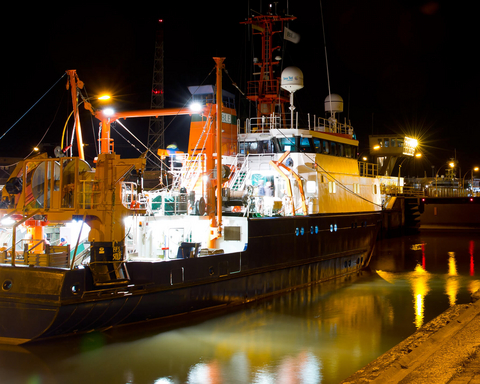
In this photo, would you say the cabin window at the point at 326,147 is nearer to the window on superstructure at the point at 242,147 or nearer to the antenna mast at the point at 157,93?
the window on superstructure at the point at 242,147

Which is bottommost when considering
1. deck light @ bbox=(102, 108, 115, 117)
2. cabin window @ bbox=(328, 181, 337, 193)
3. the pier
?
the pier

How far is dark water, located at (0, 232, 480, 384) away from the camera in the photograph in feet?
Answer: 30.1

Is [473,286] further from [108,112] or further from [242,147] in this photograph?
[108,112]

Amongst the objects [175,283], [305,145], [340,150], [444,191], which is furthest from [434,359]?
[444,191]

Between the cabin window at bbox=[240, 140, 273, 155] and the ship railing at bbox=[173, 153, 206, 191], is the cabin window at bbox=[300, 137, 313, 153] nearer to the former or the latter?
the cabin window at bbox=[240, 140, 273, 155]

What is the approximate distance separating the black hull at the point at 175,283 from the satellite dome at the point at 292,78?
5550mm

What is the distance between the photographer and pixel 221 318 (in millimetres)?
12945

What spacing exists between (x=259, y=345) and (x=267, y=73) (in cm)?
1290

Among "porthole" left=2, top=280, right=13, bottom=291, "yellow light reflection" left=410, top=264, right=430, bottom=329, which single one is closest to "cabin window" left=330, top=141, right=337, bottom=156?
"yellow light reflection" left=410, top=264, right=430, bottom=329

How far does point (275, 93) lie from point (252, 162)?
399 cm

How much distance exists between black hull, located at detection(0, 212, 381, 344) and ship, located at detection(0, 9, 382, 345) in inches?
1.3

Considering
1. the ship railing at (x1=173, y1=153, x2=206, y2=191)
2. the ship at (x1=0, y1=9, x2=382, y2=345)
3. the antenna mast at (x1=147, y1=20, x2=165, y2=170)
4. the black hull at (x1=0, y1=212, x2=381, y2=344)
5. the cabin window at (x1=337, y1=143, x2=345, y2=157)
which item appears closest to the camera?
the black hull at (x1=0, y1=212, x2=381, y2=344)

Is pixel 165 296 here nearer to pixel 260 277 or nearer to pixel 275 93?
pixel 260 277

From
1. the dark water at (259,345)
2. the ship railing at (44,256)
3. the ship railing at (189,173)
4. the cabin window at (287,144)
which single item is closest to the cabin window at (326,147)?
the cabin window at (287,144)
